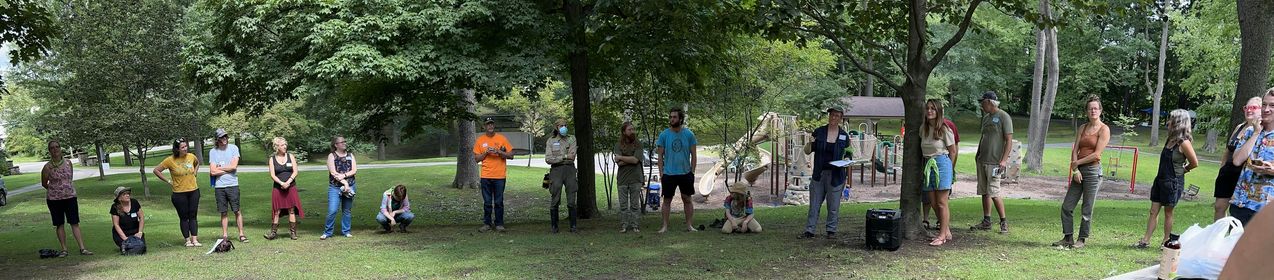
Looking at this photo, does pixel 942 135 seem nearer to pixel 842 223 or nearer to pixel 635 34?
pixel 842 223

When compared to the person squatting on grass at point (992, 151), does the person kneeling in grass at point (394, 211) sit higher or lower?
lower

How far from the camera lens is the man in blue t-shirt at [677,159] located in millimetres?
8977

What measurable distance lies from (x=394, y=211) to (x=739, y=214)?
4544 millimetres

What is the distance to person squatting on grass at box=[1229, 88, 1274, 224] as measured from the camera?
5211mm

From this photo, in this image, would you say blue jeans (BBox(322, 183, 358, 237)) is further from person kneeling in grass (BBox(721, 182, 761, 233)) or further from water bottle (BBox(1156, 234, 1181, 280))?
water bottle (BBox(1156, 234, 1181, 280))

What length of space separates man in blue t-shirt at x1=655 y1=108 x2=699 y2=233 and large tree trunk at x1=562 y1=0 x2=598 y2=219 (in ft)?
7.19

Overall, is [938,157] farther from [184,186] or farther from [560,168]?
[184,186]

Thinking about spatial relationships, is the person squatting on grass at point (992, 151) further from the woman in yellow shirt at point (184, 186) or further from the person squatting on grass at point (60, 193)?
the person squatting on grass at point (60, 193)

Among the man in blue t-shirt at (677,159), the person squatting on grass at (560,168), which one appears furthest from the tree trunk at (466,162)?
the man in blue t-shirt at (677,159)

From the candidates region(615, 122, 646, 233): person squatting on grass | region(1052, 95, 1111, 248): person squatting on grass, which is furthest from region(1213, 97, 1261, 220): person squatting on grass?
region(615, 122, 646, 233): person squatting on grass

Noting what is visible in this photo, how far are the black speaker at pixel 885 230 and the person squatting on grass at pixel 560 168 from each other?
404 centimetres

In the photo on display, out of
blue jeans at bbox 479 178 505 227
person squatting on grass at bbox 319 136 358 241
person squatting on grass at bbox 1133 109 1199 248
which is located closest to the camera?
person squatting on grass at bbox 1133 109 1199 248

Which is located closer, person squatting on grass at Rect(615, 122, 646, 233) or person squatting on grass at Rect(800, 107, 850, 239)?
person squatting on grass at Rect(800, 107, 850, 239)

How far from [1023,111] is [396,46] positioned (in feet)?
201
